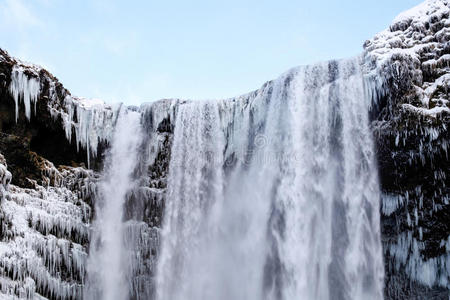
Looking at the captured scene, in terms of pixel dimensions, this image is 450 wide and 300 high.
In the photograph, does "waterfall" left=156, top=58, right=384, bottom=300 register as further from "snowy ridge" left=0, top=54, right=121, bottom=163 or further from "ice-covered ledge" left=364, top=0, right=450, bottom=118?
"snowy ridge" left=0, top=54, right=121, bottom=163

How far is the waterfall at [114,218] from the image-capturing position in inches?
691

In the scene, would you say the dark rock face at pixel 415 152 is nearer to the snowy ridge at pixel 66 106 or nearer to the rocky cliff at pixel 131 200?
the rocky cliff at pixel 131 200

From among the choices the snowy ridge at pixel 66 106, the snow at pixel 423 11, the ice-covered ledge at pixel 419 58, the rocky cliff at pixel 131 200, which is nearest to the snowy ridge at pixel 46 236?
the rocky cliff at pixel 131 200

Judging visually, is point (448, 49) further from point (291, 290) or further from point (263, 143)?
point (291, 290)

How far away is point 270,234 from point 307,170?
2.95m

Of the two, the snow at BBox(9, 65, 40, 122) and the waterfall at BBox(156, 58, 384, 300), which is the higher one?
the snow at BBox(9, 65, 40, 122)

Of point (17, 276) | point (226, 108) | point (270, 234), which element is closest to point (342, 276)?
point (270, 234)

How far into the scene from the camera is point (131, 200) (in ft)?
62.3

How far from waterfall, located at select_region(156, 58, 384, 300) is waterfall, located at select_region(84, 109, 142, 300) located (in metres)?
1.68

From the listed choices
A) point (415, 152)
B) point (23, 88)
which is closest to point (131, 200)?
point (23, 88)

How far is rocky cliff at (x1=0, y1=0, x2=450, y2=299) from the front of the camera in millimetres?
14758

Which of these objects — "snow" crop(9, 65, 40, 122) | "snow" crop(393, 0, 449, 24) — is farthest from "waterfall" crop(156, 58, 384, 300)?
"snow" crop(9, 65, 40, 122)

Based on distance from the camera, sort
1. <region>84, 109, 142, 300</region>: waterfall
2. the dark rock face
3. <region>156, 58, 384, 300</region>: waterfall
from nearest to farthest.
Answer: the dark rock face, <region>156, 58, 384, 300</region>: waterfall, <region>84, 109, 142, 300</region>: waterfall

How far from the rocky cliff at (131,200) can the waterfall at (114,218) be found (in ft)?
1.26
